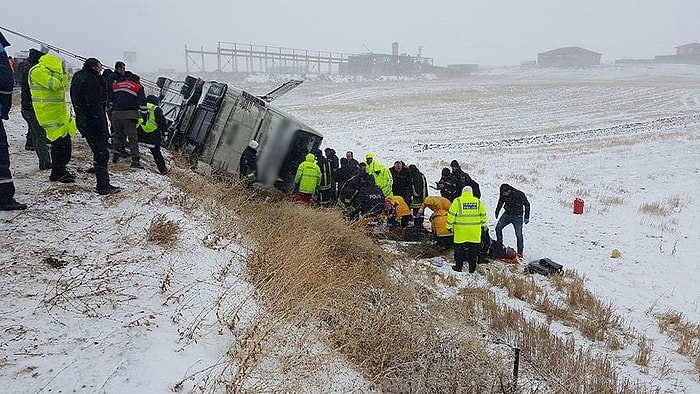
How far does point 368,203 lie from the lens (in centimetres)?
902

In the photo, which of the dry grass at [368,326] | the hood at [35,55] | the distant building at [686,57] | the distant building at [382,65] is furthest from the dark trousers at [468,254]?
the distant building at [686,57]

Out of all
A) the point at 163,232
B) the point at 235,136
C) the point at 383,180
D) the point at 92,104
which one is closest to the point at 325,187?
the point at 383,180

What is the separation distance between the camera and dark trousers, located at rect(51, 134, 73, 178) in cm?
581

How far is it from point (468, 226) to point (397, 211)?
6.89 ft

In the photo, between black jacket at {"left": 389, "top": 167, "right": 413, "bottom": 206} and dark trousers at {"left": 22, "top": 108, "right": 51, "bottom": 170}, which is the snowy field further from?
black jacket at {"left": 389, "top": 167, "right": 413, "bottom": 206}

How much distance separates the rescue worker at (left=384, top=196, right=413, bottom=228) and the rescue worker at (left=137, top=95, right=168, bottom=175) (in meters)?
4.07

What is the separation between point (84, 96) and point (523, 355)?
5709 millimetres

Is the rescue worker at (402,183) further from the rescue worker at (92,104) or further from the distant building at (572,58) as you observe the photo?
the distant building at (572,58)

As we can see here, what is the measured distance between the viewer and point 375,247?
23.5 feet

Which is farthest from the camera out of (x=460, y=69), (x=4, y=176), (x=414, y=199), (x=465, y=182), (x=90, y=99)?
(x=460, y=69)

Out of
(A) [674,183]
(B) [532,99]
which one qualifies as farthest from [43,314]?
(B) [532,99]

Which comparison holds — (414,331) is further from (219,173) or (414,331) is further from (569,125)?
(569,125)

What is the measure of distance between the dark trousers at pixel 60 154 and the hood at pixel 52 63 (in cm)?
78

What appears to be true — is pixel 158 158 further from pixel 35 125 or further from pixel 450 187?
pixel 450 187
